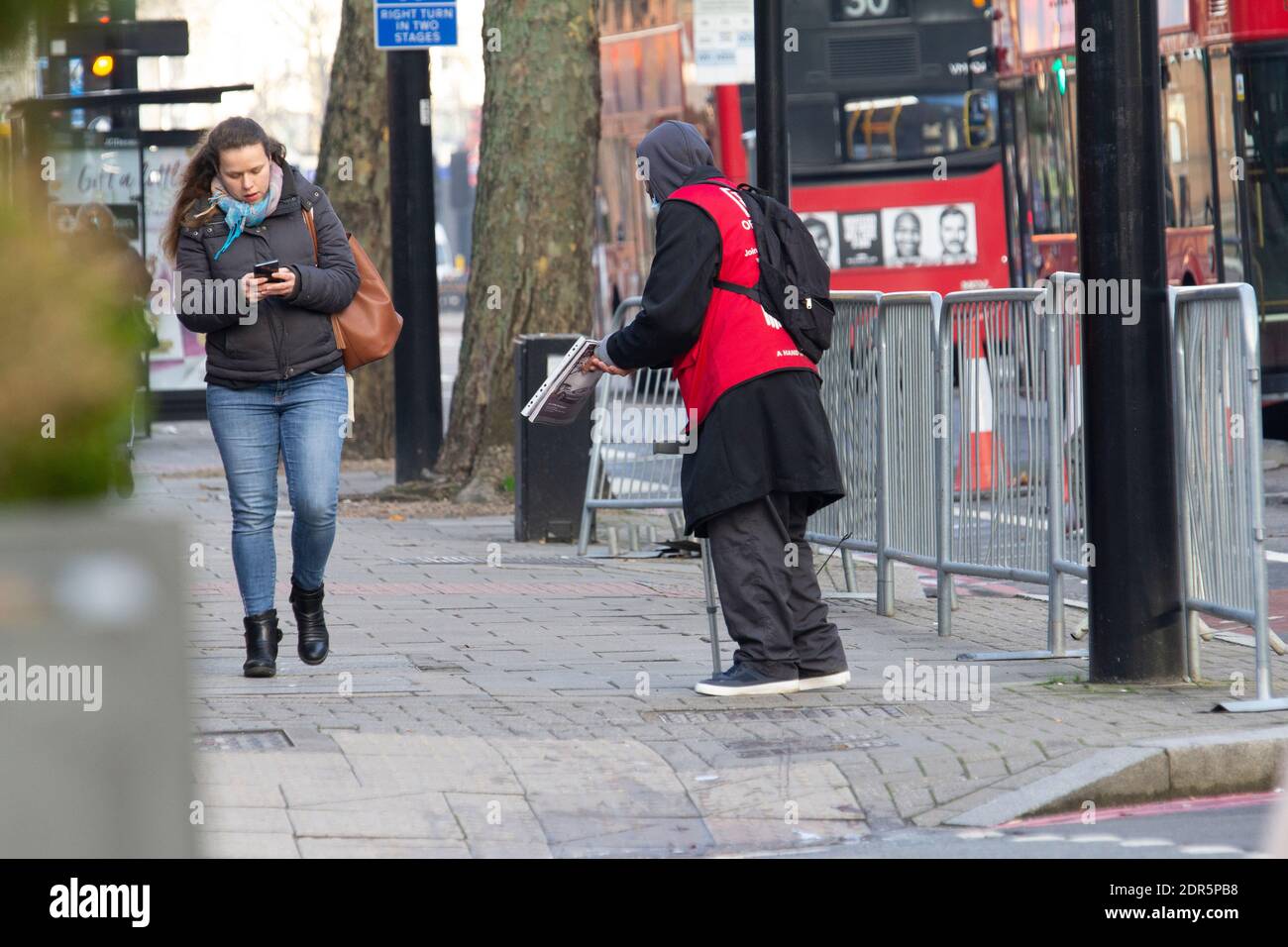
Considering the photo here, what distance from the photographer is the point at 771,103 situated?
1019cm

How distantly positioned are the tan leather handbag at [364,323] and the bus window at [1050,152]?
43.9 ft

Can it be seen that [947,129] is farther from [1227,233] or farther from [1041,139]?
[1227,233]

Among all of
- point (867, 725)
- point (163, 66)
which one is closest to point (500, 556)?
point (867, 725)

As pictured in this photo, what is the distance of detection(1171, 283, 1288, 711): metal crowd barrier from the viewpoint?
633 cm

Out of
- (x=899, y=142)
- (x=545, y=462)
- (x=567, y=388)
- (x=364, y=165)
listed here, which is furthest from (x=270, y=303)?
(x=899, y=142)

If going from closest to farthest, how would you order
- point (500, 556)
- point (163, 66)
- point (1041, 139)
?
point (500, 556), point (1041, 139), point (163, 66)

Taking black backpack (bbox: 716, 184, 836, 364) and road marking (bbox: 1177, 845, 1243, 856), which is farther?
black backpack (bbox: 716, 184, 836, 364)

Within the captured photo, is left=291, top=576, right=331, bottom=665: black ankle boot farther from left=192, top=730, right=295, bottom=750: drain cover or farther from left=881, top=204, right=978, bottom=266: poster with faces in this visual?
left=881, top=204, right=978, bottom=266: poster with faces

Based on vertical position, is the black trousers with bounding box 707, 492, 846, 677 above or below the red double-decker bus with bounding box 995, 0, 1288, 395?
below

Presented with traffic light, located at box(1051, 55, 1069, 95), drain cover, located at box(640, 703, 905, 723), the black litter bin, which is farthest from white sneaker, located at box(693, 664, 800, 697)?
traffic light, located at box(1051, 55, 1069, 95)

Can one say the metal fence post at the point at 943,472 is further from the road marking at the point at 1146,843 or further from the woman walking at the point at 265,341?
the road marking at the point at 1146,843

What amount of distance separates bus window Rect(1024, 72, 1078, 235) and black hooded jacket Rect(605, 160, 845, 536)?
1360 cm

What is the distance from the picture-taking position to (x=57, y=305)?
6.27 feet
